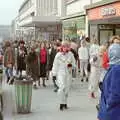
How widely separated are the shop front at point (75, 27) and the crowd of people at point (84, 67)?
9.05m

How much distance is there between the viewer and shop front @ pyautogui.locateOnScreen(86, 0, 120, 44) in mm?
21188

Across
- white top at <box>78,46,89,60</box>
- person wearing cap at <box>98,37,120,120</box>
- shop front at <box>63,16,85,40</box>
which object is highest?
shop front at <box>63,16,85,40</box>

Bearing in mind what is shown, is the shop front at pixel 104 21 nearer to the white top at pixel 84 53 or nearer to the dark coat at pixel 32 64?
the white top at pixel 84 53

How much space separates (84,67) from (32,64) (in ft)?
9.12

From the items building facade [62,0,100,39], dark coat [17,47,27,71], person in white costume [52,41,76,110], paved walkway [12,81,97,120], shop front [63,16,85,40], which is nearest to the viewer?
paved walkway [12,81,97,120]

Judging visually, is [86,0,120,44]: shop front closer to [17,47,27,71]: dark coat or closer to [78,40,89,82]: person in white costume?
[78,40,89,82]: person in white costume

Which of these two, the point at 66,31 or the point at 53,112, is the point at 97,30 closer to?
the point at 66,31

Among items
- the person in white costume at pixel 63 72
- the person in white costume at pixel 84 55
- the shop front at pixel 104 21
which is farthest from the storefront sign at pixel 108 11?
the person in white costume at pixel 63 72

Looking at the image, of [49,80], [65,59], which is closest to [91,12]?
[49,80]

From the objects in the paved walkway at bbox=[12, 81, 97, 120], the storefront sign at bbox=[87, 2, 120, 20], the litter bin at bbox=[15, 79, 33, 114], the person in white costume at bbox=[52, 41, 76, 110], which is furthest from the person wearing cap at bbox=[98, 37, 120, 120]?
the storefront sign at bbox=[87, 2, 120, 20]

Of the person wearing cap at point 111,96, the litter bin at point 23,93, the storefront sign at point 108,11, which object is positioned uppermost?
the storefront sign at point 108,11

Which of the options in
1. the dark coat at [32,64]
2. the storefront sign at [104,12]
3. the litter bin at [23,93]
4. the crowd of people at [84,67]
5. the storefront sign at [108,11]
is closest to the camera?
the crowd of people at [84,67]

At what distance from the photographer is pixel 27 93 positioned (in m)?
11.0

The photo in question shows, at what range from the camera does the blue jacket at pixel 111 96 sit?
14.9 ft
